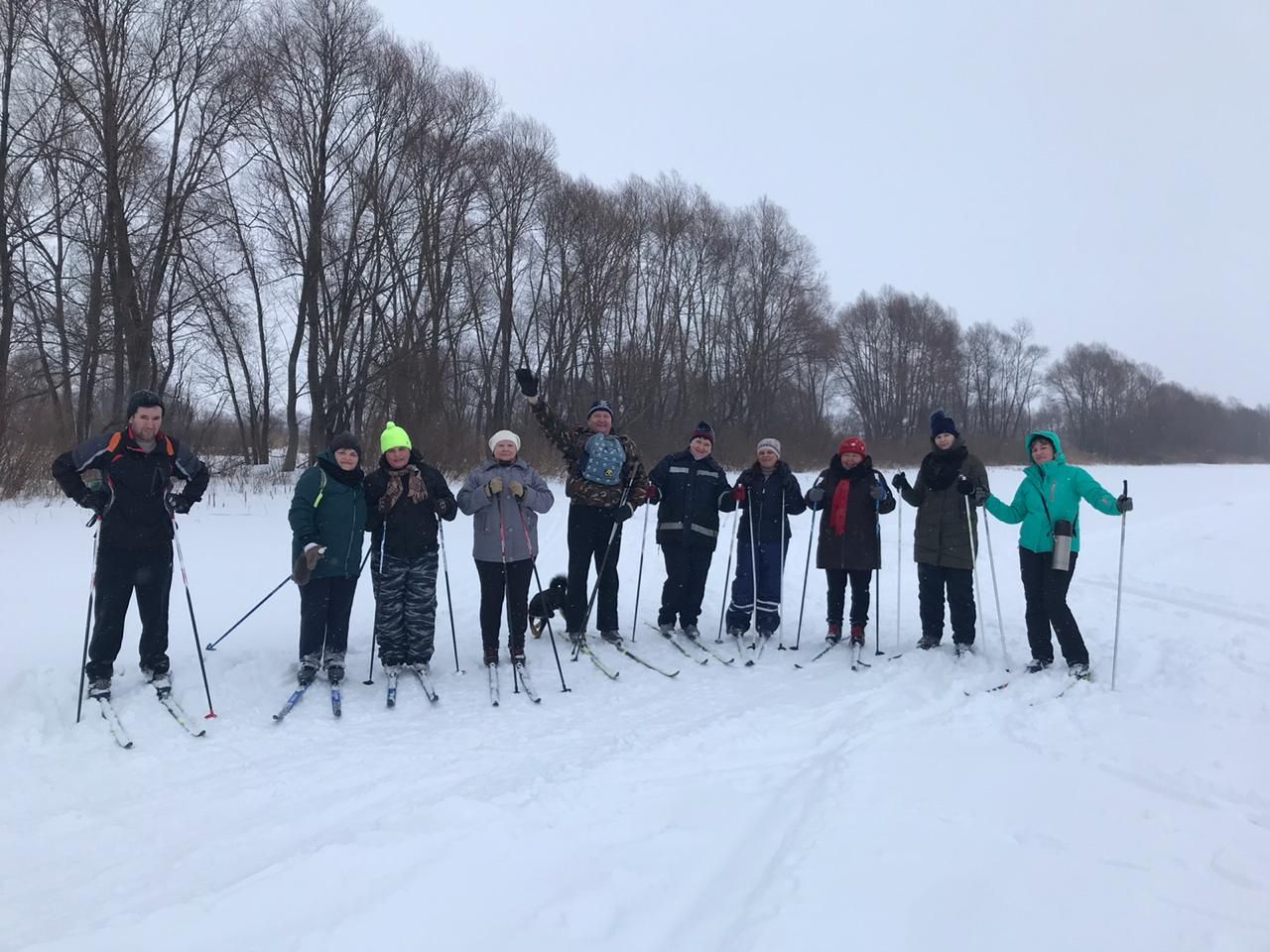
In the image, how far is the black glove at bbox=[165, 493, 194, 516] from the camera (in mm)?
4848

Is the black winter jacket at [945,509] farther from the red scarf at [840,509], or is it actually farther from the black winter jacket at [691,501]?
the black winter jacket at [691,501]

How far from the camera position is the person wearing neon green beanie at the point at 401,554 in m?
5.33

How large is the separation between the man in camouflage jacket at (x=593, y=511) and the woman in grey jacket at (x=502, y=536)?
50 cm

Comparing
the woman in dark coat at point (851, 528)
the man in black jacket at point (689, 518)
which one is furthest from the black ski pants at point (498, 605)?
the woman in dark coat at point (851, 528)

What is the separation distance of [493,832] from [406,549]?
8.44 feet

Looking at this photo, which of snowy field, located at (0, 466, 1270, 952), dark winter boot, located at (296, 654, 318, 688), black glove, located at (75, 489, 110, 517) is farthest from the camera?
dark winter boot, located at (296, 654, 318, 688)

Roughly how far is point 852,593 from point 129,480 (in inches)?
211

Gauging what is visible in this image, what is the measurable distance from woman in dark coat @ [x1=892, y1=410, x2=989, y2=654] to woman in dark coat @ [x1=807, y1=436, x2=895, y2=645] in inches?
11.5

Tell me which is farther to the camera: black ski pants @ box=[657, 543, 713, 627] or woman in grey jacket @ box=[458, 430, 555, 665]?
black ski pants @ box=[657, 543, 713, 627]

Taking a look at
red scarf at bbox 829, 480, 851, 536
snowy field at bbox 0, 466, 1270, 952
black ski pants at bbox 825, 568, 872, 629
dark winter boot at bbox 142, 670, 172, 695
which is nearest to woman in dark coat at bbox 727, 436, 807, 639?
red scarf at bbox 829, 480, 851, 536

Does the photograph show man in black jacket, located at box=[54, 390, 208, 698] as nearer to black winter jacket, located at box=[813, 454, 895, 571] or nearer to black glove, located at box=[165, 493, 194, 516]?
black glove, located at box=[165, 493, 194, 516]

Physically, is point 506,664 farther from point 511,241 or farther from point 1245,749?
point 511,241

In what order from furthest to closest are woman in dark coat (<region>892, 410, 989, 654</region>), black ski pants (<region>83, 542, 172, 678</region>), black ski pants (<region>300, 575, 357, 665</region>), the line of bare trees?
the line of bare trees
woman in dark coat (<region>892, 410, 989, 654</region>)
black ski pants (<region>300, 575, 357, 665</region>)
black ski pants (<region>83, 542, 172, 678</region>)

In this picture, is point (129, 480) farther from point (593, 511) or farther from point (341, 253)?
point (341, 253)
